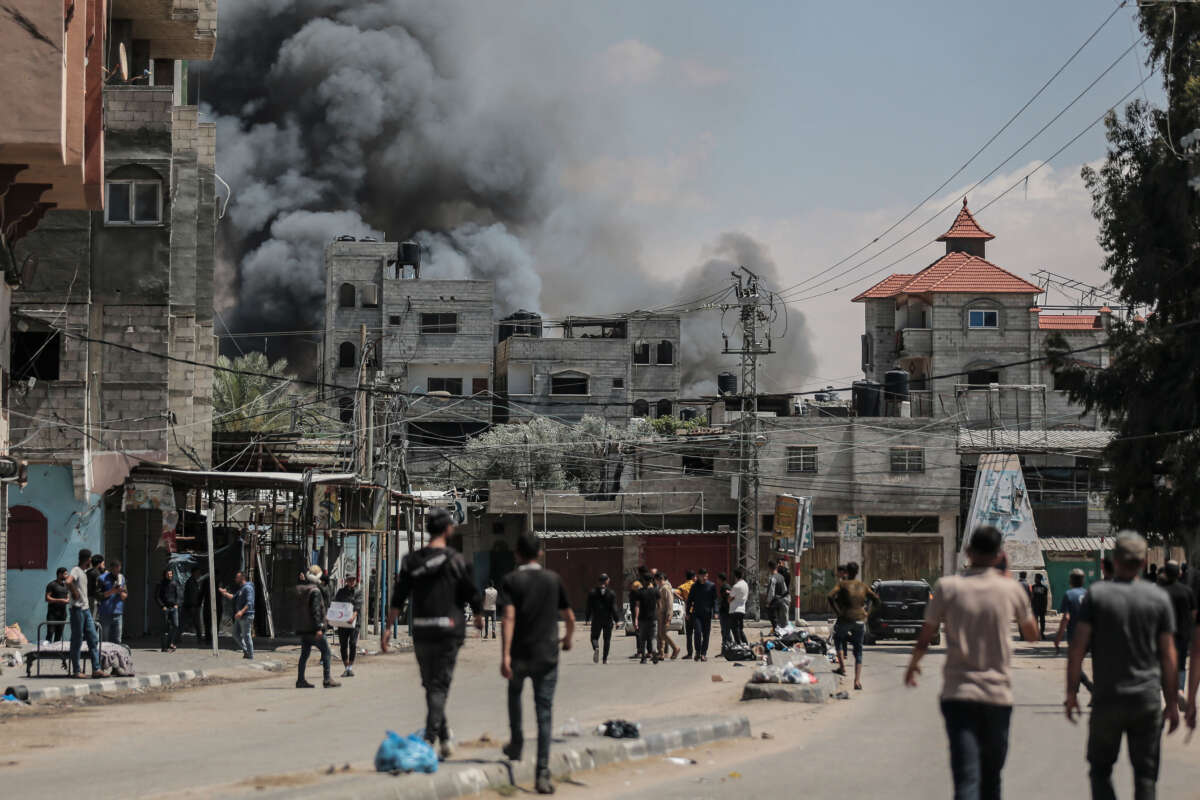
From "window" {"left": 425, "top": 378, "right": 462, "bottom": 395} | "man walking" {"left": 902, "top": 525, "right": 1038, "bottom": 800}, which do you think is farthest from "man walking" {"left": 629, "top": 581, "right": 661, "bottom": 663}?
"window" {"left": 425, "top": 378, "right": 462, "bottom": 395}

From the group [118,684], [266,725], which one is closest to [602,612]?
[118,684]

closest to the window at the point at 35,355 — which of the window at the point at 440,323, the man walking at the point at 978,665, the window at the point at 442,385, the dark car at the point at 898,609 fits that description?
the dark car at the point at 898,609

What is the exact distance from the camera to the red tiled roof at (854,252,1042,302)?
81.2m

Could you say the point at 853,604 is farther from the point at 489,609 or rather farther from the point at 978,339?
the point at 978,339

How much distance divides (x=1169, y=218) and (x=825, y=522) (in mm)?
28788

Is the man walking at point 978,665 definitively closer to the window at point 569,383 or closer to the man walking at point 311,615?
the man walking at point 311,615

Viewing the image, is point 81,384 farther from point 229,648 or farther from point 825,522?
point 825,522

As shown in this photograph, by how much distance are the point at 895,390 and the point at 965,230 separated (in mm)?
24900

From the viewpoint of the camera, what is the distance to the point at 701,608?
2988 centimetres

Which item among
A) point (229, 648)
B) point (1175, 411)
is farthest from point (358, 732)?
point (1175, 411)

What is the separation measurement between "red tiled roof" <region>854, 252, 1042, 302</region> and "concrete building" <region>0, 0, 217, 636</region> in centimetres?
5202

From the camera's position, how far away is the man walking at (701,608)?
29.8 metres

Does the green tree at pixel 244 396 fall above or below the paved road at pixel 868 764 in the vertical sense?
above

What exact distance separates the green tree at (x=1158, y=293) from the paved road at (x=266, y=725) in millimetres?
13897
